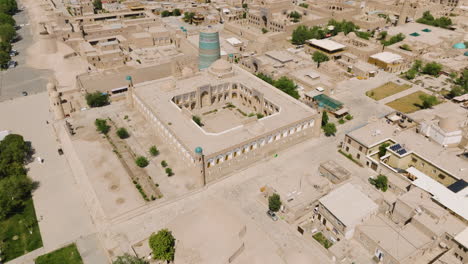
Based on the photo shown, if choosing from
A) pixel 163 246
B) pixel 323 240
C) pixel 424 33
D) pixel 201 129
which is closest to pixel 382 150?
pixel 323 240

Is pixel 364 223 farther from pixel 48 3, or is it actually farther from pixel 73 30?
pixel 48 3

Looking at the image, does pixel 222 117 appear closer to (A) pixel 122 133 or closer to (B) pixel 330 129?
(A) pixel 122 133

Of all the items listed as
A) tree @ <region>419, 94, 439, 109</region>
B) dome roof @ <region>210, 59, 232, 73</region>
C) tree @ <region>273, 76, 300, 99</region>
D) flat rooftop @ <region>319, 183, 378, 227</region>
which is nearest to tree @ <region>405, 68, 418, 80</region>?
tree @ <region>419, 94, 439, 109</region>

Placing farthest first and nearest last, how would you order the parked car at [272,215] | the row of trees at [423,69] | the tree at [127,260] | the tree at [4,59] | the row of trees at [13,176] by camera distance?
the tree at [4,59] < the row of trees at [423,69] < the row of trees at [13,176] < the parked car at [272,215] < the tree at [127,260]

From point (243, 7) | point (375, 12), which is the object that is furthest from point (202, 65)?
point (375, 12)

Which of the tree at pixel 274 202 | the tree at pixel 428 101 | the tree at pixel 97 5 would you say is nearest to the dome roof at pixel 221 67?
the tree at pixel 274 202

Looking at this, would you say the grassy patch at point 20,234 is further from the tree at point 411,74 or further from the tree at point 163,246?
the tree at point 411,74
